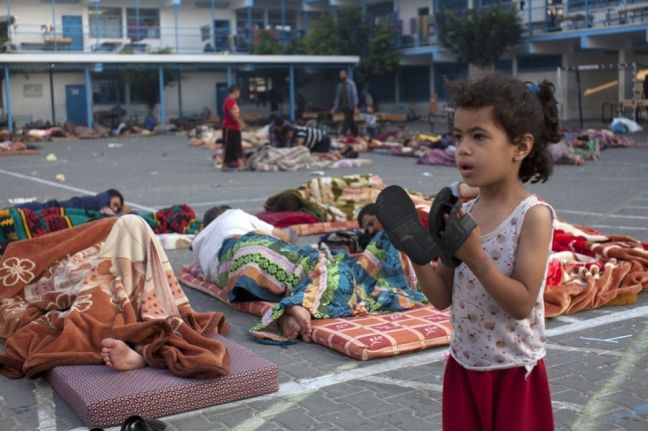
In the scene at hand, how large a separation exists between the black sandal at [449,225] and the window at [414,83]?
39244 millimetres

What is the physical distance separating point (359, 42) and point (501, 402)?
38179 millimetres

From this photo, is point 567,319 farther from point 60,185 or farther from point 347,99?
point 347,99

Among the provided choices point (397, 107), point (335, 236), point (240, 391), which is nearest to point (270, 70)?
point (397, 107)

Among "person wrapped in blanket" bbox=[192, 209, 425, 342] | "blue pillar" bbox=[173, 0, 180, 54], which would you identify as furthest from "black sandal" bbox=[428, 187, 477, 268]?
"blue pillar" bbox=[173, 0, 180, 54]

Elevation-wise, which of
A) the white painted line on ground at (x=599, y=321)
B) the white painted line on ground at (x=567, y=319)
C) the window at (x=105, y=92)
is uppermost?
the window at (x=105, y=92)

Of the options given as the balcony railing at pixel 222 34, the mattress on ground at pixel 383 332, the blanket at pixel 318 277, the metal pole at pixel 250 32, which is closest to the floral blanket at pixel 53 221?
the blanket at pixel 318 277

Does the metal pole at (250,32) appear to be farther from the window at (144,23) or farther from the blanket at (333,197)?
the blanket at (333,197)

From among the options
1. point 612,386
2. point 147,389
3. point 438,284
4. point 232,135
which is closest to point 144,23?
point 232,135

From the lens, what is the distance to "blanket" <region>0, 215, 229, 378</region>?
4.53m

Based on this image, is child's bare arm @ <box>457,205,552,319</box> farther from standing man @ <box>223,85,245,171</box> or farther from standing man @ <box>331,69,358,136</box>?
standing man @ <box>331,69,358,136</box>

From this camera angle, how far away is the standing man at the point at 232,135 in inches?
671

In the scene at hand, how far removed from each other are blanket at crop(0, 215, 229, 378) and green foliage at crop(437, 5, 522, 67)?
28.9 m

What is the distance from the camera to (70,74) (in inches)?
1566

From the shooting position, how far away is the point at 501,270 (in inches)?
96.3
